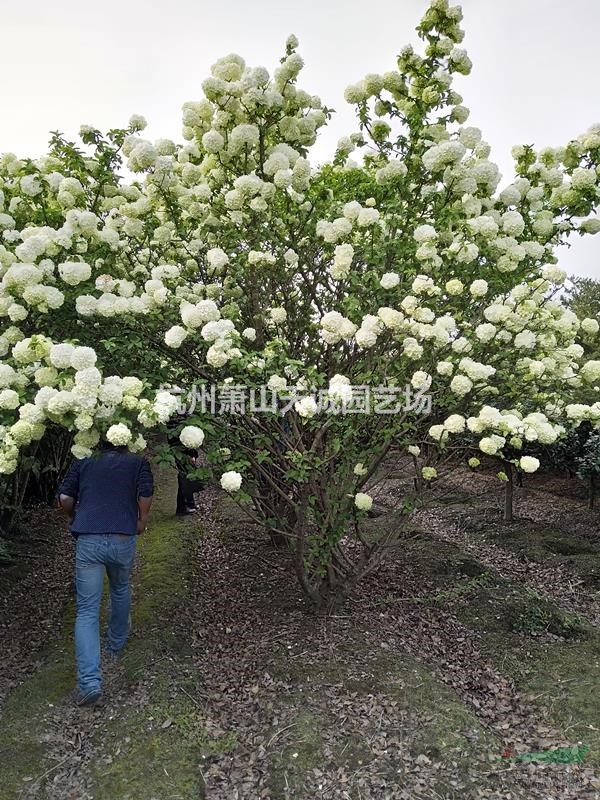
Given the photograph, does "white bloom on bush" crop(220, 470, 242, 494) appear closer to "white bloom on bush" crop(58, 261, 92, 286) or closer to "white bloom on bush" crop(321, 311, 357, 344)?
"white bloom on bush" crop(321, 311, 357, 344)

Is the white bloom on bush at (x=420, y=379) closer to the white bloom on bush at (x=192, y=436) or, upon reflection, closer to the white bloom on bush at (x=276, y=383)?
the white bloom on bush at (x=276, y=383)

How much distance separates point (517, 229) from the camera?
3.99m

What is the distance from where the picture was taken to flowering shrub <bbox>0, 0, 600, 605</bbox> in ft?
12.1

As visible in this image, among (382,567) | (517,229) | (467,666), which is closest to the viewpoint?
(517,229)

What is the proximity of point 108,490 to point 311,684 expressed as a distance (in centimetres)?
188

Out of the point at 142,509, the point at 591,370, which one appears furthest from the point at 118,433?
the point at 591,370

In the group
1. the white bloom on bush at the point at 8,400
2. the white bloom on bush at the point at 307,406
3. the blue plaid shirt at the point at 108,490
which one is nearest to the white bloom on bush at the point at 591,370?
the white bloom on bush at the point at 307,406

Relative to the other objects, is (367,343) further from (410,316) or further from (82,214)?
(82,214)

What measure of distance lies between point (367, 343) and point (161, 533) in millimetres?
4990

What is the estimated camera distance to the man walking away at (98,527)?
379 cm

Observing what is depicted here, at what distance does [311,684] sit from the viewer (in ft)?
13.0

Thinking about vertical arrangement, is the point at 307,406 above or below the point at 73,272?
below

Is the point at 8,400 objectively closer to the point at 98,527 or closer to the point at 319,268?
the point at 98,527

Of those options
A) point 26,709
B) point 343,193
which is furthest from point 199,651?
point 343,193
